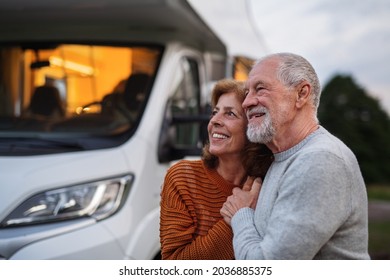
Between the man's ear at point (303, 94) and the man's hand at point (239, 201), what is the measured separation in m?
0.30

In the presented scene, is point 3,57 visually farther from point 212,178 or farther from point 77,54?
point 212,178

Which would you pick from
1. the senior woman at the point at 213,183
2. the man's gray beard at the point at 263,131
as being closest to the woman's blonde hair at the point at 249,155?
the senior woman at the point at 213,183

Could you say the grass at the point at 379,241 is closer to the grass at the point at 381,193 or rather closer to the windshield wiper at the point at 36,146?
the grass at the point at 381,193

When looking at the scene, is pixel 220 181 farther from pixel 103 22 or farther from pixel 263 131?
pixel 103 22

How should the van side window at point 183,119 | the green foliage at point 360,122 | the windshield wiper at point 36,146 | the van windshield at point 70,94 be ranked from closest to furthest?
the windshield wiper at point 36,146
the van windshield at point 70,94
the van side window at point 183,119
the green foliage at point 360,122

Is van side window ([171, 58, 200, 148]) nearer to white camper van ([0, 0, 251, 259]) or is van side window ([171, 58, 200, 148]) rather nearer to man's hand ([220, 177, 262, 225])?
white camper van ([0, 0, 251, 259])

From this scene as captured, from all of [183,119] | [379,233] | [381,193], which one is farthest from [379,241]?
[183,119]

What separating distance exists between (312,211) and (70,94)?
2.06m

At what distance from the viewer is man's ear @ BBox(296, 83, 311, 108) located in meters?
1.58

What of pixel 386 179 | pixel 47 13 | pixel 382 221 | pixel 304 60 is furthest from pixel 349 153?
pixel 382 221

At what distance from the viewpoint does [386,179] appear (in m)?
6.62

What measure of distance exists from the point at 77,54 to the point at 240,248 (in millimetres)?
2159

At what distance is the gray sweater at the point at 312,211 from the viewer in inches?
55.6

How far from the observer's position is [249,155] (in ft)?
6.18
